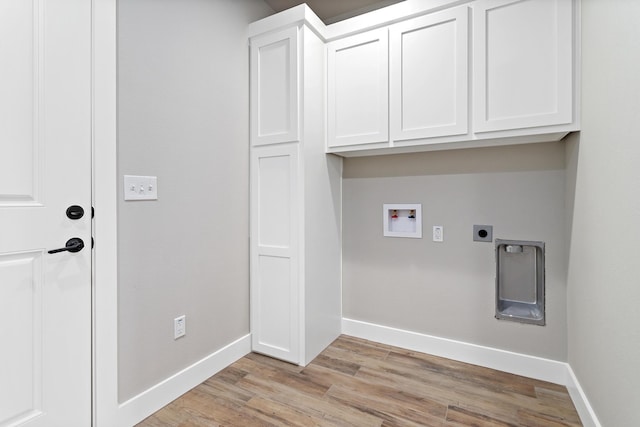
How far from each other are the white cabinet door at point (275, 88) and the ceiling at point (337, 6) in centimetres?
48

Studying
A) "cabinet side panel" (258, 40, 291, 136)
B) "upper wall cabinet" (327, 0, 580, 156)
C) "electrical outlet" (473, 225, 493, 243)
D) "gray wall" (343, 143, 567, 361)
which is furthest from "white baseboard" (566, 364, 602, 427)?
"cabinet side panel" (258, 40, 291, 136)

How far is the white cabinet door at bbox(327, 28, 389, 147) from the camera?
6.80 ft

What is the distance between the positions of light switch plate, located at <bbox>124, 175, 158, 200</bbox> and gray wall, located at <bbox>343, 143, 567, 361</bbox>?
1446mm

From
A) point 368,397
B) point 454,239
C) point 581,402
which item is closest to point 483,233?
point 454,239

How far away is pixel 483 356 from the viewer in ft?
6.82

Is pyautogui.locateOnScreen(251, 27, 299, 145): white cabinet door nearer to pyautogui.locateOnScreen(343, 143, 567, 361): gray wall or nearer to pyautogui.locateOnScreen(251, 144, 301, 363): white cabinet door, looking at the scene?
pyautogui.locateOnScreen(251, 144, 301, 363): white cabinet door

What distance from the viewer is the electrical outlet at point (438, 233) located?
222cm
